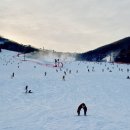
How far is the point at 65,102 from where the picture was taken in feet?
125

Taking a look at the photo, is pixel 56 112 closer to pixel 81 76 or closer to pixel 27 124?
pixel 27 124

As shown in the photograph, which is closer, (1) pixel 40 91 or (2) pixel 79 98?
(2) pixel 79 98

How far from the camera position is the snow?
2686 centimetres

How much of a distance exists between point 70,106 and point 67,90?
444 inches

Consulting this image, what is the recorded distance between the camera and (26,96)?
41.7 metres

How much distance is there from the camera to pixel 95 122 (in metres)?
27.2

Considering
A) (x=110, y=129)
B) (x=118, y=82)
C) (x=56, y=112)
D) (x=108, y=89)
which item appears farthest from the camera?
(x=118, y=82)

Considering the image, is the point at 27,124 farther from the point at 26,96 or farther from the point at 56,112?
the point at 26,96

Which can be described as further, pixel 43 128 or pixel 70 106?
pixel 70 106

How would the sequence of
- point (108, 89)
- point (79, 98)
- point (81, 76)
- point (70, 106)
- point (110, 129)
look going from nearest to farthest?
point (110, 129), point (70, 106), point (79, 98), point (108, 89), point (81, 76)

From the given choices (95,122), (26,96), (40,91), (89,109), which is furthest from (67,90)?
(95,122)

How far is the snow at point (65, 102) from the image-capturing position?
2686 cm

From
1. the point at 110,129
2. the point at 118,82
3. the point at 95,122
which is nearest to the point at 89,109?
the point at 95,122

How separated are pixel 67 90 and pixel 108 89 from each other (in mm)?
5620
